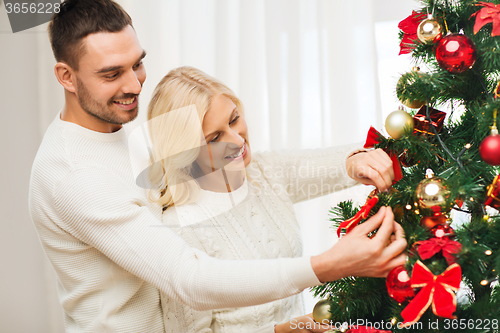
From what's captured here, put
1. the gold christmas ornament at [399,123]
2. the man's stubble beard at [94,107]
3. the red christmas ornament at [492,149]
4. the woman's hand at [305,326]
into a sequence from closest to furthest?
the red christmas ornament at [492,149]
the gold christmas ornament at [399,123]
the woman's hand at [305,326]
the man's stubble beard at [94,107]

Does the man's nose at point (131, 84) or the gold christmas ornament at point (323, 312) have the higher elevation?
the man's nose at point (131, 84)

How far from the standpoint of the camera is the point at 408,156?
0.69 metres

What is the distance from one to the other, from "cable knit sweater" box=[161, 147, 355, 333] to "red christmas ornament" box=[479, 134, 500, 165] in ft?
2.04

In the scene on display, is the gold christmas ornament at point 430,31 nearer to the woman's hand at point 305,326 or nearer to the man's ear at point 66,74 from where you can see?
the woman's hand at point 305,326

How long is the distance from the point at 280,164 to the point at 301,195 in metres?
0.12

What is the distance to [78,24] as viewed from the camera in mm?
942

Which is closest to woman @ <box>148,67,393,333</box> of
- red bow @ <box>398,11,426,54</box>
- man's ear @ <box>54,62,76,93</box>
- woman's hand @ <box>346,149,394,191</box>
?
man's ear @ <box>54,62,76,93</box>

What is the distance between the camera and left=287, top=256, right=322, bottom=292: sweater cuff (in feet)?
2.19

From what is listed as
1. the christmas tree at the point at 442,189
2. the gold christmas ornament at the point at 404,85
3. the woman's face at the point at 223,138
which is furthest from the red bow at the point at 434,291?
the woman's face at the point at 223,138

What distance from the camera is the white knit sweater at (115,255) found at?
2.38 ft

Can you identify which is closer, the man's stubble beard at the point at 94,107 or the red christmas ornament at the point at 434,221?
the red christmas ornament at the point at 434,221

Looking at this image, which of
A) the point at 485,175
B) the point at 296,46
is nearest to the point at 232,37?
the point at 296,46

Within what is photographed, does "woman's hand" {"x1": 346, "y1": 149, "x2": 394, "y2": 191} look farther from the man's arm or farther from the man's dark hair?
the man's dark hair

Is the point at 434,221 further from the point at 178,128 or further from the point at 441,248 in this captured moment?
the point at 178,128
